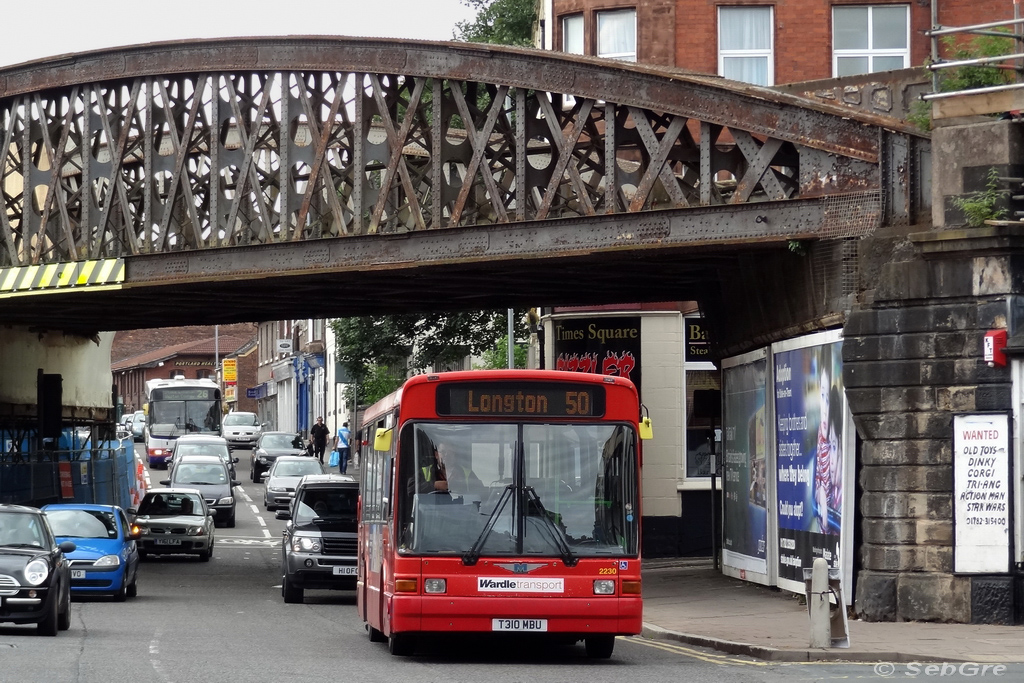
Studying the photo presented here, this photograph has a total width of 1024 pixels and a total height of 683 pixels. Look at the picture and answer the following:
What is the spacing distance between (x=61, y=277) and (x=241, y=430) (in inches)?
1964

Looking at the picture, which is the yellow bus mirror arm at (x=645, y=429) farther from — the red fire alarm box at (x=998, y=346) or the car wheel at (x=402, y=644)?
the red fire alarm box at (x=998, y=346)

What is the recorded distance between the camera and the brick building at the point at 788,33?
3092 cm

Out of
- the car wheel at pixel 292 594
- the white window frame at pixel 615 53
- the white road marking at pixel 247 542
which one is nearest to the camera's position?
the car wheel at pixel 292 594

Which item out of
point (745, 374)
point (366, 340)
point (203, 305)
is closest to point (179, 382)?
point (366, 340)

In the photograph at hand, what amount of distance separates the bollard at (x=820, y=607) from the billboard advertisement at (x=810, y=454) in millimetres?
3297

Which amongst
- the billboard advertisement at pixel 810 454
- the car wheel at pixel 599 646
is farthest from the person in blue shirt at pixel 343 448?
the car wheel at pixel 599 646

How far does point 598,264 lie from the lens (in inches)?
925

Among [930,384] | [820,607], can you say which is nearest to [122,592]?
[820,607]

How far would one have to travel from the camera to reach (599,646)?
51.3 feet

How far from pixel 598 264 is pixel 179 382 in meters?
47.2

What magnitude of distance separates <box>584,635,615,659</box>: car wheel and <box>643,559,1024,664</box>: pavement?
1.43 metres

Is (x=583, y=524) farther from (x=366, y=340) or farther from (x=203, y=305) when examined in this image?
(x=366, y=340)

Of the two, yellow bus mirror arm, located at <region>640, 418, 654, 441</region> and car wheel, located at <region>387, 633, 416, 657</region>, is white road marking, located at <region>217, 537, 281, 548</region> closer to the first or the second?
car wheel, located at <region>387, 633, 416, 657</region>

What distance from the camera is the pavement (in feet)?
50.4
